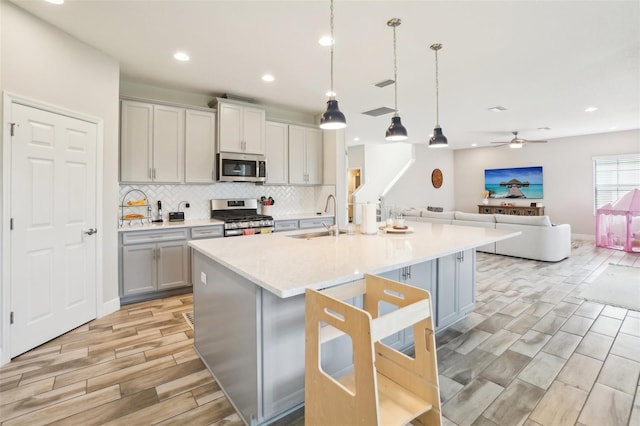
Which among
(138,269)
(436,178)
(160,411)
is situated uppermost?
(436,178)

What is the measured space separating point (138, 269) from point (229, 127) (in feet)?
7.25

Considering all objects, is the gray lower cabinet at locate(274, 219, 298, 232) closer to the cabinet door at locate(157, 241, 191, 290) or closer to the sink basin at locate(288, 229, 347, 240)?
the cabinet door at locate(157, 241, 191, 290)

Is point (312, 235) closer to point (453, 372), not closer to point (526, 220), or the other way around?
point (453, 372)

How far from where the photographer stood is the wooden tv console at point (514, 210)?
338 inches

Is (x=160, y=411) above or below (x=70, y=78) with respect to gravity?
below

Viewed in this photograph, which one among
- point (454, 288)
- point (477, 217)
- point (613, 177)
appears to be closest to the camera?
point (454, 288)

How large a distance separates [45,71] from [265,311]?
289cm

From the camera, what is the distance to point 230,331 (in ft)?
6.42

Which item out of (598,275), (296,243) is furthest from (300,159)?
(598,275)

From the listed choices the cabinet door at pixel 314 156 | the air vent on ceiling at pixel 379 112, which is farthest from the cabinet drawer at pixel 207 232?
the air vent on ceiling at pixel 379 112

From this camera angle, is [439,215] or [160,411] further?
[439,215]

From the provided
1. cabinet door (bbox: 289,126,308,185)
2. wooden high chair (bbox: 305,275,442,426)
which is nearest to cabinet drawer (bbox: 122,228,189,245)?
cabinet door (bbox: 289,126,308,185)

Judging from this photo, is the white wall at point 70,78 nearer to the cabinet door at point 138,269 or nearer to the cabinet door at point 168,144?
the cabinet door at point 138,269

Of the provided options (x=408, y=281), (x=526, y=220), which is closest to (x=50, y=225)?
(x=408, y=281)
